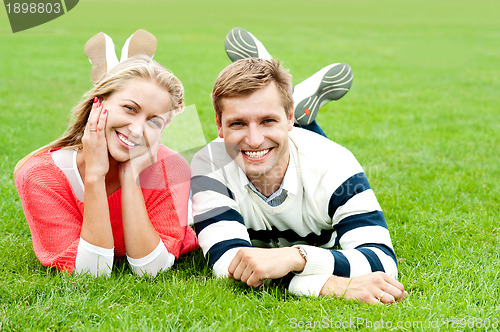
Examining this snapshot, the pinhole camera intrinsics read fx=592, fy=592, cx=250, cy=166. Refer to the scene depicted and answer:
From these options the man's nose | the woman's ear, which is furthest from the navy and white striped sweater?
the woman's ear

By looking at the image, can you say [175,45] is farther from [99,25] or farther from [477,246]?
[477,246]

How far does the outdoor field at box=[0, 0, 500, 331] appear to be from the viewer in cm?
266

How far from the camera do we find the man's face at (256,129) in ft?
10.4

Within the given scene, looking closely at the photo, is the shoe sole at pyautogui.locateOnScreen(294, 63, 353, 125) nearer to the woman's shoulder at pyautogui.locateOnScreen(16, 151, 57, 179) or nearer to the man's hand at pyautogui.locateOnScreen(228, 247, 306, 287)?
the man's hand at pyautogui.locateOnScreen(228, 247, 306, 287)

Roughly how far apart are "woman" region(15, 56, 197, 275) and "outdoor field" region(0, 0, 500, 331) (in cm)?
14

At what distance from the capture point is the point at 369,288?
2824 mm

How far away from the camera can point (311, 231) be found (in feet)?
11.5

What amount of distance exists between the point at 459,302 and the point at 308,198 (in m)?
0.96

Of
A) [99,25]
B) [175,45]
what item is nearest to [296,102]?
[175,45]

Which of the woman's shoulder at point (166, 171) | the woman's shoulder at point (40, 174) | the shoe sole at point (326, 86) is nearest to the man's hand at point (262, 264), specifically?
the woman's shoulder at point (166, 171)

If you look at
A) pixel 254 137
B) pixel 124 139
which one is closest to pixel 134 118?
pixel 124 139

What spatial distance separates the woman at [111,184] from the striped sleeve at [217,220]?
136 millimetres

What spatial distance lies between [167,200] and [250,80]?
0.82m

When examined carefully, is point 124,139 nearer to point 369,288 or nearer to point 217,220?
point 217,220
